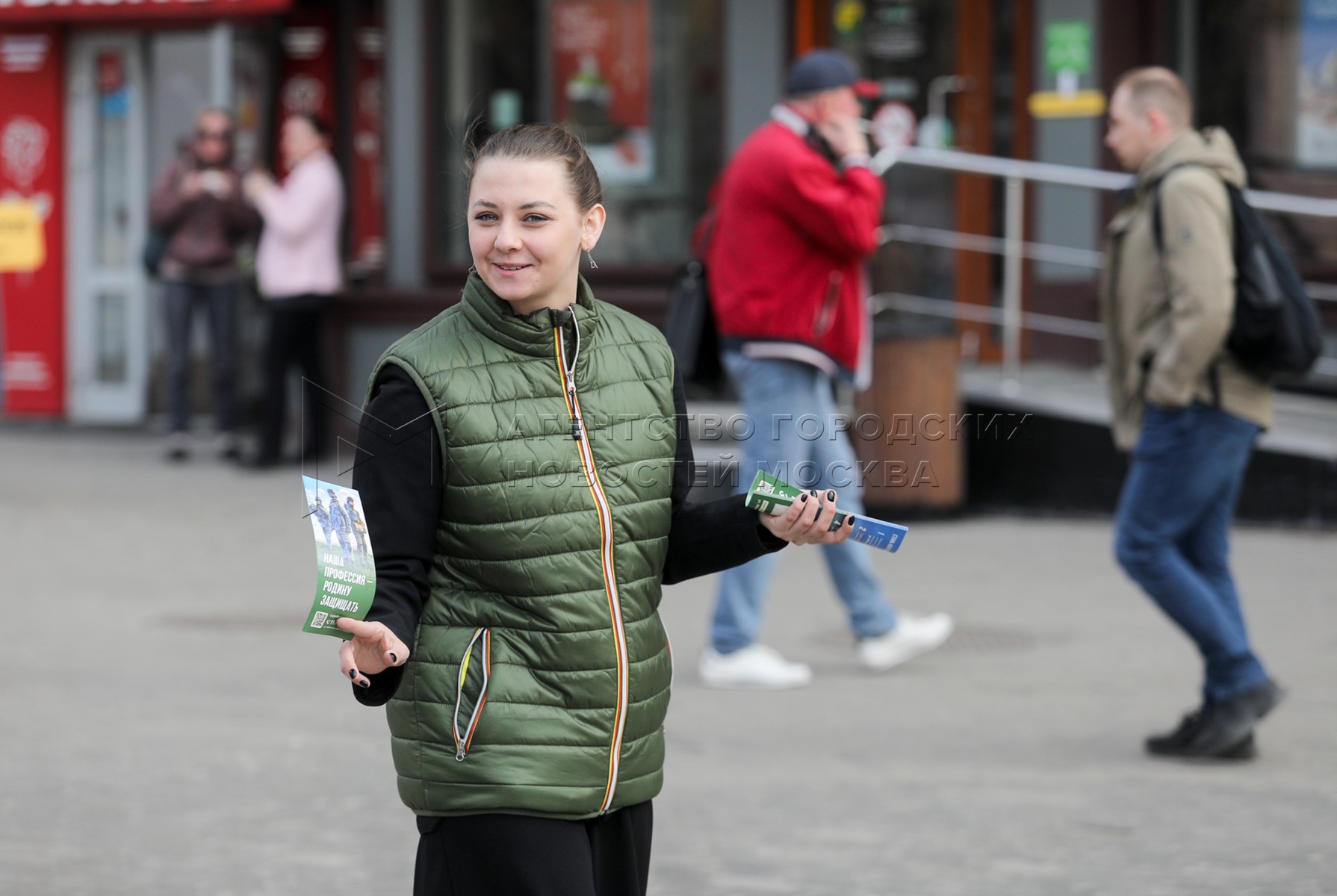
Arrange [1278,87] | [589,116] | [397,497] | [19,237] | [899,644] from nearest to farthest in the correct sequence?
[397,497]
[899,644]
[1278,87]
[589,116]
[19,237]

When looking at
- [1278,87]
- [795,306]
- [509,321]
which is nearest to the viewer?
[509,321]

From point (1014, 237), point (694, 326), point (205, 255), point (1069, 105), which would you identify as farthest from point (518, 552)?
point (205, 255)

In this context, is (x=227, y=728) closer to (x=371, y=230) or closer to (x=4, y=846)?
(x=4, y=846)

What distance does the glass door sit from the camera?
47.6 feet

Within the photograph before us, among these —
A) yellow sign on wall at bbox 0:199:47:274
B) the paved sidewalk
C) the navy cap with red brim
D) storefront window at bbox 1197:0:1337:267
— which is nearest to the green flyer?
the paved sidewalk

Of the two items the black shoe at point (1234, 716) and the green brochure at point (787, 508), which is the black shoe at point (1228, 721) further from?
the green brochure at point (787, 508)

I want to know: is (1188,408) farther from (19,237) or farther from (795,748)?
(19,237)

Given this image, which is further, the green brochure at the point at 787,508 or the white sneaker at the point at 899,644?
the white sneaker at the point at 899,644

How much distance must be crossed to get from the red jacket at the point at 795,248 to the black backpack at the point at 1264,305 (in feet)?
4.17

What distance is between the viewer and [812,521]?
308 cm

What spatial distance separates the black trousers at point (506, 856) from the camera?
120 inches

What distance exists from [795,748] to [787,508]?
313 centimetres

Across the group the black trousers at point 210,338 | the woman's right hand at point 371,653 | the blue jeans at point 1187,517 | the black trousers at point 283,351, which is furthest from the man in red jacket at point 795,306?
the black trousers at point 210,338

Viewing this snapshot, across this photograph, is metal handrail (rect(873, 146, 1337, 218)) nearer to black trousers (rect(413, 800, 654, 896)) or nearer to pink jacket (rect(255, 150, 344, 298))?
pink jacket (rect(255, 150, 344, 298))
